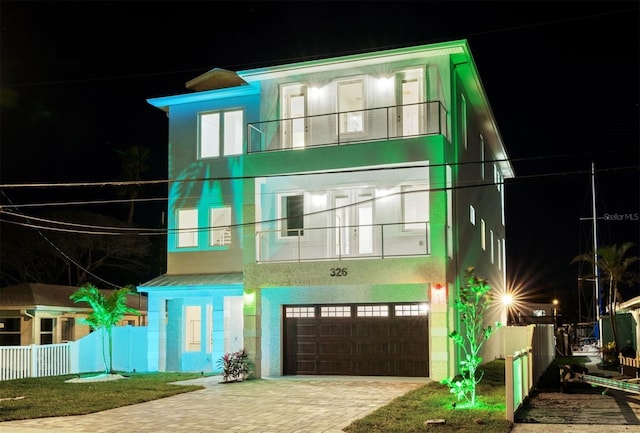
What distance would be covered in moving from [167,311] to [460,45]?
13.1 m

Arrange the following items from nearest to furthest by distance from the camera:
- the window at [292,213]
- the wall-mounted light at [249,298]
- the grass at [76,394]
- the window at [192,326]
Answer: the grass at [76,394] → the wall-mounted light at [249,298] → the window at [292,213] → the window at [192,326]

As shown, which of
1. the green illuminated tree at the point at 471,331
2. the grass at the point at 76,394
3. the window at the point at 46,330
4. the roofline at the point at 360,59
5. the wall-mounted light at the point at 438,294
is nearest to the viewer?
the green illuminated tree at the point at 471,331

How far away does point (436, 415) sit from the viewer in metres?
13.4

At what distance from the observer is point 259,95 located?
23625 millimetres

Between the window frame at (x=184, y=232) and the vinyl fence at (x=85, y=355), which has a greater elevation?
the window frame at (x=184, y=232)

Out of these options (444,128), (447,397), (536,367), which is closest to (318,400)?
(447,397)

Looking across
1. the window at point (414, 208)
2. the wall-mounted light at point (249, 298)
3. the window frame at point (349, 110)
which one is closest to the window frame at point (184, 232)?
the wall-mounted light at point (249, 298)

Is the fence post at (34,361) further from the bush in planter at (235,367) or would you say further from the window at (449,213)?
the window at (449,213)

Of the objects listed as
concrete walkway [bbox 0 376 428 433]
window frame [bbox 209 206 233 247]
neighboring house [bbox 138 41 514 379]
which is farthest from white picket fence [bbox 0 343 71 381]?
concrete walkway [bbox 0 376 428 433]

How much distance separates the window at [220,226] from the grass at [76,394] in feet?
14.8

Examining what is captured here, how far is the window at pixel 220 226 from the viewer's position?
24250 millimetres

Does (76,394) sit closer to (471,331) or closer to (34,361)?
(34,361)

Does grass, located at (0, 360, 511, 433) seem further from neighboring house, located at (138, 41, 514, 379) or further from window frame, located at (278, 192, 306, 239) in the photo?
window frame, located at (278, 192, 306, 239)

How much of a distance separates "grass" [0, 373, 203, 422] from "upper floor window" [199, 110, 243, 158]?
24.6 feet
